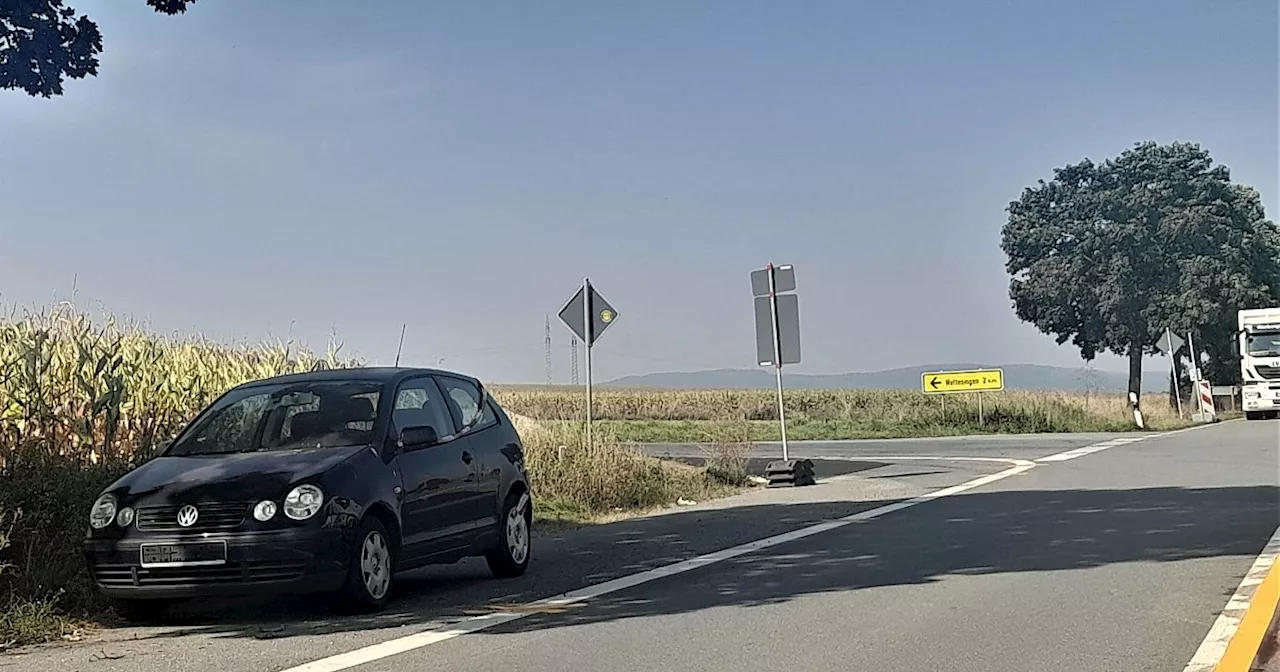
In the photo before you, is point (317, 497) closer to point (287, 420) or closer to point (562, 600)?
point (287, 420)

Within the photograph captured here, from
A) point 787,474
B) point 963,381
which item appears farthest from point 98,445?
point 963,381

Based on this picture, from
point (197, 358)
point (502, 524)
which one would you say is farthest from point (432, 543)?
point (197, 358)

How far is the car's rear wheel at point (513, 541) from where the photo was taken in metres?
10.3

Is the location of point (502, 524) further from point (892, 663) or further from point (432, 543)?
point (892, 663)

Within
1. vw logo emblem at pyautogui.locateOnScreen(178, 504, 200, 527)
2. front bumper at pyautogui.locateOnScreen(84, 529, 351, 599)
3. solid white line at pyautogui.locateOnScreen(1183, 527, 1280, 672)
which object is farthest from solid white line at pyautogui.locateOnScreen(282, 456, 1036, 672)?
solid white line at pyautogui.locateOnScreen(1183, 527, 1280, 672)

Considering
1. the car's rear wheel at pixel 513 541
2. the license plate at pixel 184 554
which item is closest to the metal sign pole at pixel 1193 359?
the car's rear wheel at pixel 513 541

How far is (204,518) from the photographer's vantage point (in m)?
8.12

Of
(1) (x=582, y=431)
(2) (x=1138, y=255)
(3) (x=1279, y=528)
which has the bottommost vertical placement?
(3) (x=1279, y=528)

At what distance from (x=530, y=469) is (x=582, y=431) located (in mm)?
1799

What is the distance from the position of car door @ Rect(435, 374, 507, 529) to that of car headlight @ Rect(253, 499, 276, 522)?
1938mm

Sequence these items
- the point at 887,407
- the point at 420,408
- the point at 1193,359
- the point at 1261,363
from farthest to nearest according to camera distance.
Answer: the point at 1193,359
the point at 887,407
the point at 1261,363
the point at 420,408

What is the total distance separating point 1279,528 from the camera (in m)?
12.7

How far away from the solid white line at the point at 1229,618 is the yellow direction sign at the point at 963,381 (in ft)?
96.0

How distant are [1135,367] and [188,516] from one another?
5580 cm
